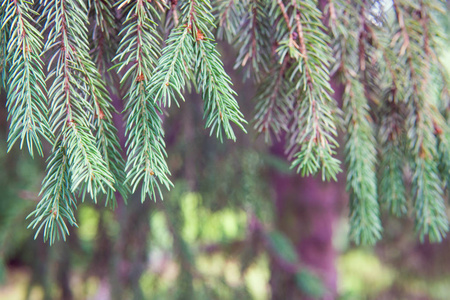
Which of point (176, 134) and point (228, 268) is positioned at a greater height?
point (176, 134)

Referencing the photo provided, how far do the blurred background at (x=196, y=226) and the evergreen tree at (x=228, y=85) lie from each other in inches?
29.3

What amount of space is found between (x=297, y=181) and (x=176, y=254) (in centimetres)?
106

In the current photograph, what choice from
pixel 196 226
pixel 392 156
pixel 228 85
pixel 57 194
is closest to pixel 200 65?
pixel 228 85

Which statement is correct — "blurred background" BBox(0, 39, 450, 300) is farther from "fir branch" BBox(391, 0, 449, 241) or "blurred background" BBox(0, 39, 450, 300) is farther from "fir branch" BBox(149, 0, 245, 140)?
"fir branch" BBox(149, 0, 245, 140)

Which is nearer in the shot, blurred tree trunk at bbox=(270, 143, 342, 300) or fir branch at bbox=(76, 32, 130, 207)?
fir branch at bbox=(76, 32, 130, 207)

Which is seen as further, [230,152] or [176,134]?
[176,134]

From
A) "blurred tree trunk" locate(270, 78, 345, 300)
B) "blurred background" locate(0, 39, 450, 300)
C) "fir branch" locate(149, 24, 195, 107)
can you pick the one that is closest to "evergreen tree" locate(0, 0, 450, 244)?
"fir branch" locate(149, 24, 195, 107)

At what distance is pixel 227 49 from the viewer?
202 centimetres

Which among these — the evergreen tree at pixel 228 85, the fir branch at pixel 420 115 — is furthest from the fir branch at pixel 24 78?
the fir branch at pixel 420 115

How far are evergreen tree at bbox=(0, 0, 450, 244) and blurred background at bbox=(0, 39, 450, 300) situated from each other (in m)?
0.74

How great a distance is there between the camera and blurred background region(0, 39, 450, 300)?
70.4 inches

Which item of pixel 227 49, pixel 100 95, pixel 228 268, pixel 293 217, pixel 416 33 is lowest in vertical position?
pixel 228 268

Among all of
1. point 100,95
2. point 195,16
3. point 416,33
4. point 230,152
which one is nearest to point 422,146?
point 416,33

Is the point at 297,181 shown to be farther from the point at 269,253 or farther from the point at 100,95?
→ the point at 100,95
